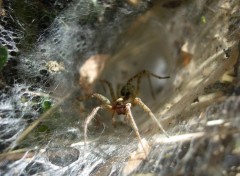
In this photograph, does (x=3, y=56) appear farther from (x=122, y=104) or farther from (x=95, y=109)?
(x=122, y=104)

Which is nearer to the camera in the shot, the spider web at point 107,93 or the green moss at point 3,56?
the spider web at point 107,93

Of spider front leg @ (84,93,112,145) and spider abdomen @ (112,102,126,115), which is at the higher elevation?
spider front leg @ (84,93,112,145)

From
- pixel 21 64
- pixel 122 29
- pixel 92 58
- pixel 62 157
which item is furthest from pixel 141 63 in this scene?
pixel 62 157

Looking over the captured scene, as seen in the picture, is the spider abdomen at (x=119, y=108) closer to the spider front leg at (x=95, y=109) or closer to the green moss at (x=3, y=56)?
the spider front leg at (x=95, y=109)

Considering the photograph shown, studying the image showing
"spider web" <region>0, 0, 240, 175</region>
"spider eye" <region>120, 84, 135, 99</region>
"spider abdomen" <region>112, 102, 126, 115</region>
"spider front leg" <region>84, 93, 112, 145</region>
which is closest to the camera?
"spider web" <region>0, 0, 240, 175</region>

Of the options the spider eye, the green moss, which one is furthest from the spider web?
the spider eye

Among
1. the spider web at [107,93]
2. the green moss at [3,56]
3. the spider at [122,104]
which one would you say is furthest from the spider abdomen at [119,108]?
the green moss at [3,56]

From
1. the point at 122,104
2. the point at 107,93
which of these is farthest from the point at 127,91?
the point at 107,93

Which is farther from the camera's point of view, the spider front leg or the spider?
the spider

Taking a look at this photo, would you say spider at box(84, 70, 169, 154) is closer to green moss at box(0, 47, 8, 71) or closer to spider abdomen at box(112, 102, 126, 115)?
spider abdomen at box(112, 102, 126, 115)
